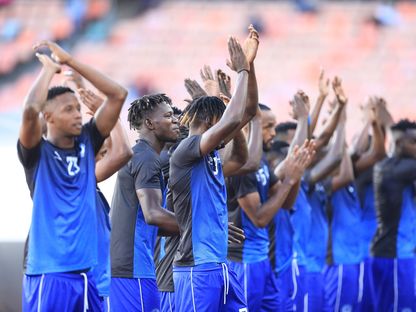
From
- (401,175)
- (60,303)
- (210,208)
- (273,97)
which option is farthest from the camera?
(273,97)

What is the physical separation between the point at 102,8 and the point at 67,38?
120 centimetres

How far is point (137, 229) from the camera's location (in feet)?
23.6

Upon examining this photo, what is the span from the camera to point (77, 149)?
6074 millimetres

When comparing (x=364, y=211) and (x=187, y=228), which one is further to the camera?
(x=364, y=211)

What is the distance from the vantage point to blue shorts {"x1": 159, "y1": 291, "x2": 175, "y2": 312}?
743 centimetres

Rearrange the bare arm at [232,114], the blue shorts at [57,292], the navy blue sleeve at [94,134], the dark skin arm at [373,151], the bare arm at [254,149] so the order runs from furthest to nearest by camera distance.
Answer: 1. the dark skin arm at [373,151]
2. the bare arm at [254,149]
3. the bare arm at [232,114]
4. the navy blue sleeve at [94,134]
5. the blue shorts at [57,292]

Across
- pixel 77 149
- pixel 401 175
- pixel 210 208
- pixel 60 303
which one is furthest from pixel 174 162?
pixel 401 175

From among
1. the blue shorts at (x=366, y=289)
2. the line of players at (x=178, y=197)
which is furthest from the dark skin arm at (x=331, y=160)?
the blue shorts at (x=366, y=289)

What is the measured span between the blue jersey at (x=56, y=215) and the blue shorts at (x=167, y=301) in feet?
5.13

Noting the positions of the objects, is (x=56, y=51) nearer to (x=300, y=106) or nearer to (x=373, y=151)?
(x=300, y=106)

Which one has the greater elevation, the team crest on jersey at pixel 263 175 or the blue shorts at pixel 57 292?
the team crest on jersey at pixel 263 175

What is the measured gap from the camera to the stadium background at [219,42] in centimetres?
2398

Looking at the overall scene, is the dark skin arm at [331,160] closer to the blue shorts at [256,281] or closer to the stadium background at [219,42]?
the blue shorts at [256,281]

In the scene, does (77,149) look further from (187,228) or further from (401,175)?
(401,175)
